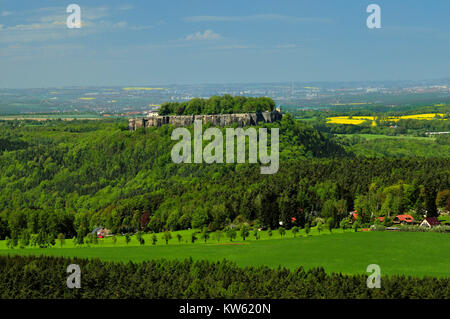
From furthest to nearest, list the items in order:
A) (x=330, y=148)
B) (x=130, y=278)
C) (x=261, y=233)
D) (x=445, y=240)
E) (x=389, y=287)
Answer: (x=330, y=148), (x=261, y=233), (x=445, y=240), (x=130, y=278), (x=389, y=287)

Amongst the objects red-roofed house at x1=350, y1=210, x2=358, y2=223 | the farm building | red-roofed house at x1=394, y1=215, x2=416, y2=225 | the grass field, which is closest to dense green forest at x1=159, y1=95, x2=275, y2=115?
the farm building

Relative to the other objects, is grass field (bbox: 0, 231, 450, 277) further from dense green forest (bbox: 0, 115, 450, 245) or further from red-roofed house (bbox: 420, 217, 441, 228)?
dense green forest (bbox: 0, 115, 450, 245)

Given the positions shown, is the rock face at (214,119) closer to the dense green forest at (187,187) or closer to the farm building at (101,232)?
the dense green forest at (187,187)

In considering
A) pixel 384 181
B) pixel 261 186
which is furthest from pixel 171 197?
pixel 384 181

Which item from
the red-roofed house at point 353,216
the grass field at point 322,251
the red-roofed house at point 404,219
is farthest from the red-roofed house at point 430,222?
the red-roofed house at point 353,216

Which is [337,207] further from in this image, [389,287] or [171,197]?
[389,287]
